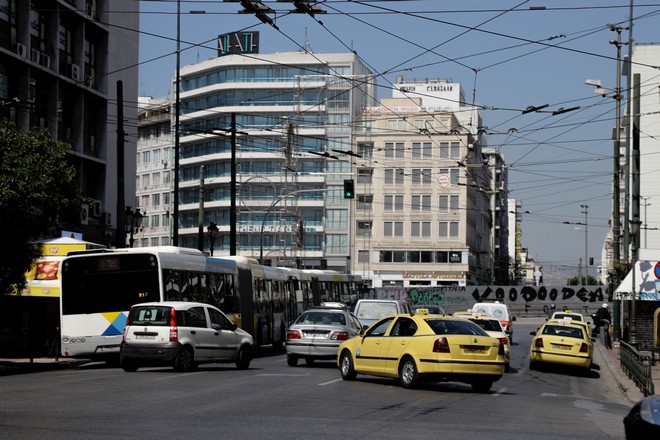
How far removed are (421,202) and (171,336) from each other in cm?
8631

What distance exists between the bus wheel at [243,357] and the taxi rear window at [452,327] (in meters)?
7.16

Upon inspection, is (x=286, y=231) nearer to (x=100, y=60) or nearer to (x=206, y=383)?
(x=100, y=60)

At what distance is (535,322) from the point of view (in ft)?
271

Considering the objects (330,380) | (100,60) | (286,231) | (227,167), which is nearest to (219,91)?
(227,167)

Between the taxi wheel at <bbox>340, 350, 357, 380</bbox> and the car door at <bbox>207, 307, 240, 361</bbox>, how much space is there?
4037 millimetres

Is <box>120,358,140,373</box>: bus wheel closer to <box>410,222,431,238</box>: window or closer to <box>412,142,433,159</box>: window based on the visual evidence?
<box>412,142,433,159</box>: window

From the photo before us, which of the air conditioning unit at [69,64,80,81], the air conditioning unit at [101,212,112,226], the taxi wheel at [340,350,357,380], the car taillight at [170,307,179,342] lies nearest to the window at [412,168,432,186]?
the air conditioning unit at [101,212,112,226]

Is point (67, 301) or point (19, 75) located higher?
point (19, 75)

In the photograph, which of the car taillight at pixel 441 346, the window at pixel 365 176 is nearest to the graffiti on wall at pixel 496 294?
the window at pixel 365 176

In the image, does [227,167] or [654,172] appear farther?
[227,167]

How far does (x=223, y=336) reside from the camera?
26578 mm

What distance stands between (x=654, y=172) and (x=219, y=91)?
44281 millimetres

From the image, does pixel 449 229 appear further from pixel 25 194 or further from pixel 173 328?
pixel 173 328

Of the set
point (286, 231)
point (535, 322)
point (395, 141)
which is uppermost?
point (395, 141)
